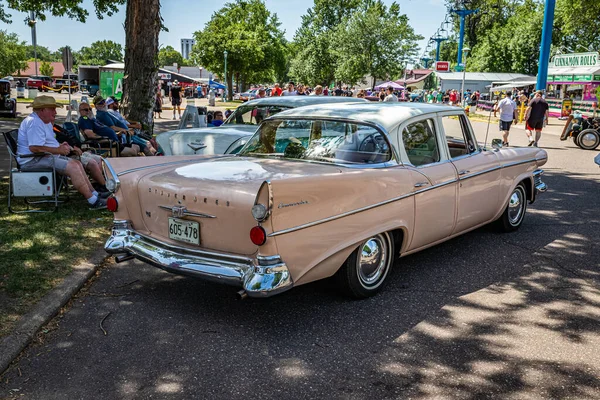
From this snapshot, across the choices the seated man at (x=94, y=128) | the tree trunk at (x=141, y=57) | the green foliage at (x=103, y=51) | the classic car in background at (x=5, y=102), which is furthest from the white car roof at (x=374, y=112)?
the green foliage at (x=103, y=51)

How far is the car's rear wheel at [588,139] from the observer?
16.4 meters

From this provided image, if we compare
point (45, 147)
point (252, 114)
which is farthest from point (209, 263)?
point (252, 114)

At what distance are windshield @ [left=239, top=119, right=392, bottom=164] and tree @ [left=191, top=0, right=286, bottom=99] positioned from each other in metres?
46.4

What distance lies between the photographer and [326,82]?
6475 centimetres

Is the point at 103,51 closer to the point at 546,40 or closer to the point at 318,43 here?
the point at 318,43

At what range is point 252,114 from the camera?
9.64m

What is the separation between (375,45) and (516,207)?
155ft

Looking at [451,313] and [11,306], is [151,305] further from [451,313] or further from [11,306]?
[451,313]

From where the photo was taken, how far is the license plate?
3953 millimetres

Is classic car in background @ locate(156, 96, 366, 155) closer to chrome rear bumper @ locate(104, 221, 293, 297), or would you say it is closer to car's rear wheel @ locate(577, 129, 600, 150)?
chrome rear bumper @ locate(104, 221, 293, 297)

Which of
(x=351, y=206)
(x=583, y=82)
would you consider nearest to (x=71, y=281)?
(x=351, y=206)

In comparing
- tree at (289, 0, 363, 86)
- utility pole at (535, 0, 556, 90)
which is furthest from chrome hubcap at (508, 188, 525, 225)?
tree at (289, 0, 363, 86)

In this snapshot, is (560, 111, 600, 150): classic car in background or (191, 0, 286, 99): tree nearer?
(560, 111, 600, 150): classic car in background

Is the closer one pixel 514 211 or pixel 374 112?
pixel 374 112
